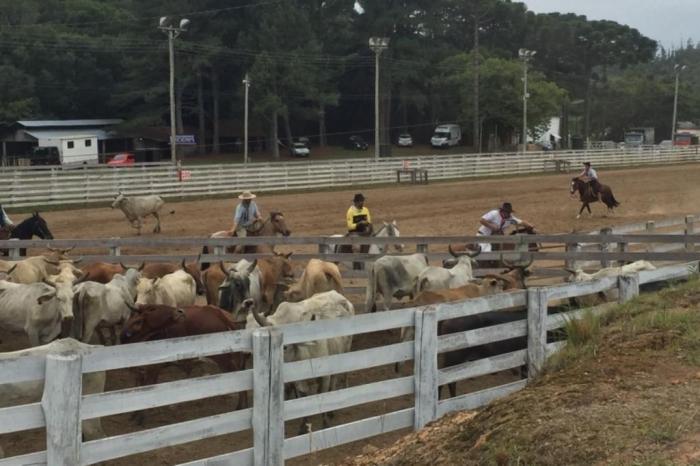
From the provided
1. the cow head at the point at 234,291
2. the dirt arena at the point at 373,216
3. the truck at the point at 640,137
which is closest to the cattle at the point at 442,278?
the dirt arena at the point at 373,216

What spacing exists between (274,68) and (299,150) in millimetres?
8098

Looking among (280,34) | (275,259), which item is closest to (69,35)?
(280,34)

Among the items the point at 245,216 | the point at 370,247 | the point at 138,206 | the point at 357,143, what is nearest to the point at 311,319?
the point at 370,247

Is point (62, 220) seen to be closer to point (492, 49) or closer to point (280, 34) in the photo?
point (280, 34)

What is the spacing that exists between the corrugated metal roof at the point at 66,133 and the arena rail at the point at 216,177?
31.5 m

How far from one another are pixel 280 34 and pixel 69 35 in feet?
66.6

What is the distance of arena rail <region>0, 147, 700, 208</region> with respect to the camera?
29.9 m

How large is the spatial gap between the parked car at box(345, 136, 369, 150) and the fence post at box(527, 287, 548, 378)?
76.2m

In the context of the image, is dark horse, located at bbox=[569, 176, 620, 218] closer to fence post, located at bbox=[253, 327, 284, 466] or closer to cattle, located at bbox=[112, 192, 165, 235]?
cattle, located at bbox=[112, 192, 165, 235]

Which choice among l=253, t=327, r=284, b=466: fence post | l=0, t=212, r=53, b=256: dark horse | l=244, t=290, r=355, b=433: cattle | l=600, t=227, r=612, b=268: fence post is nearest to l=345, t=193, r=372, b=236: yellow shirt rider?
l=600, t=227, r=612, b=268: fence post

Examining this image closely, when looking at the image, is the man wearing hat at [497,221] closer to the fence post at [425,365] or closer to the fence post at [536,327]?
the fence post at [536,327]

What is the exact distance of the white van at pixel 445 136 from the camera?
268 ft

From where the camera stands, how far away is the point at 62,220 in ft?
85.0

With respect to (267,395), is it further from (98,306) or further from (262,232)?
(262,232)
